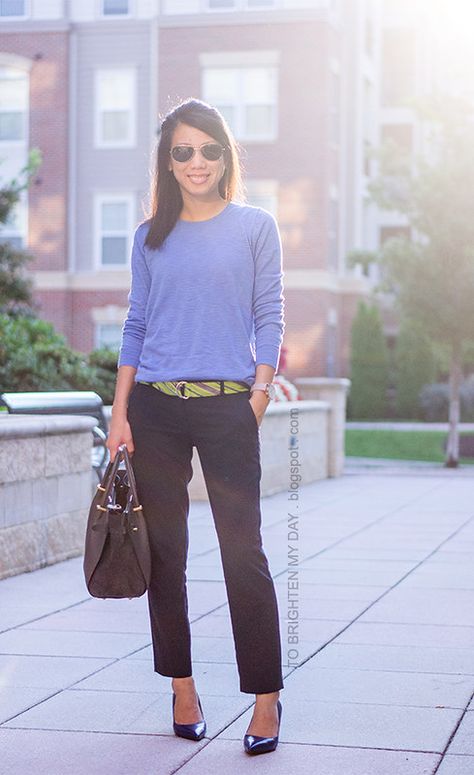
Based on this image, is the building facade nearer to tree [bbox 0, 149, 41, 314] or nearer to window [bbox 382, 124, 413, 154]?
window [bbox 382, 124, 413, 154]

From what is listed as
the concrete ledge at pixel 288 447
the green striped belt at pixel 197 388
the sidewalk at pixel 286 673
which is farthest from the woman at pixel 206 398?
the concrete ledge at pixel 288 447

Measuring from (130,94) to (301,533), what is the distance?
1078 inches

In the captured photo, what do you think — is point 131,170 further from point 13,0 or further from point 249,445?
point 249,445

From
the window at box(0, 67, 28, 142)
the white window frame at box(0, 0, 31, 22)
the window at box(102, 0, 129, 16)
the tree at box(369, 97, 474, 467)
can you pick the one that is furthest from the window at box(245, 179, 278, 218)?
the tree at box(369, 97, 474, 467)

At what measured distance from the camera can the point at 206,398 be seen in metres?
4.51

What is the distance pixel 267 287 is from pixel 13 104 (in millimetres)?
33930

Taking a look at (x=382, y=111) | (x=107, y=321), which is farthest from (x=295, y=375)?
(x=382, y=111)

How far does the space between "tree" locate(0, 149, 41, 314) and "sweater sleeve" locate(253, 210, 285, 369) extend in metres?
13.1

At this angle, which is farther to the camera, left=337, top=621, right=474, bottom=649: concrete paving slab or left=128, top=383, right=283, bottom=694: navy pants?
left=337, top=621, right=474, bottom=649: concrete paving slab

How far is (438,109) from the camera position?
21984 millimetres

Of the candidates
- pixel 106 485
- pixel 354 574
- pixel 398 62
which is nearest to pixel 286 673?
pixel 106 485

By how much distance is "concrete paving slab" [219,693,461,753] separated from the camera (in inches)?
182

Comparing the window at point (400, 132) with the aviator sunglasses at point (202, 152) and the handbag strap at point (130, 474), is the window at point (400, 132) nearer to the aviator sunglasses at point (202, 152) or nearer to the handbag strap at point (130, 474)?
the aviator sunglasses at point (202, 152)

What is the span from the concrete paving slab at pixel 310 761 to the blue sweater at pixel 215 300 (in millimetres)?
1183
